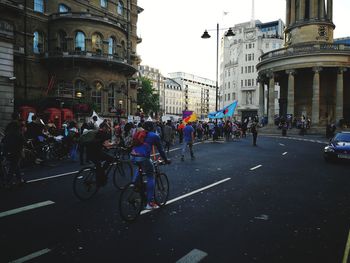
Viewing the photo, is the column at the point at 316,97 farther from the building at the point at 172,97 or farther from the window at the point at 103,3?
the building at the point at 172,97

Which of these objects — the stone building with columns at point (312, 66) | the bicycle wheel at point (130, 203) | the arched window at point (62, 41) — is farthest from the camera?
the stone building with columns at point (312, 66)

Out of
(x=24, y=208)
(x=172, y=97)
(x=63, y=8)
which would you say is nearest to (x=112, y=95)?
(x=63, y=8)

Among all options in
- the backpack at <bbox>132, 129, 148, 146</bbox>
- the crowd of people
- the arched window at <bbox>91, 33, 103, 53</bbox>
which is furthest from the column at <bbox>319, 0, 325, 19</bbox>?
the backpack at <bbox>132, 129, 148, 146</bbox>

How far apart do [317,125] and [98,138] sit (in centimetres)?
3462

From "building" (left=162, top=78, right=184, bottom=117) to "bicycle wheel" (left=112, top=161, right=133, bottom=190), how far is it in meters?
119

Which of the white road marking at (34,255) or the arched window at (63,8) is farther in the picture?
the arched window at (63,8)

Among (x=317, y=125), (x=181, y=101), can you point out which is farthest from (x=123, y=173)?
(x=181, y=101)

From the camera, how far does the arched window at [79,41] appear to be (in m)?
32.2

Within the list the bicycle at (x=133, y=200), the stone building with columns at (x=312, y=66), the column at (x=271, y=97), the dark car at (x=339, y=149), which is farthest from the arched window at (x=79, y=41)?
the bicycle at (x=133, y=200)

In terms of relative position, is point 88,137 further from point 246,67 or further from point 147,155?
point 246,67

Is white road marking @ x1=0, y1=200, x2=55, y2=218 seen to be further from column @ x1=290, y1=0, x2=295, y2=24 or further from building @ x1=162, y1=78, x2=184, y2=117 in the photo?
building @ x1=162, y1=78, x2=184, y2=117

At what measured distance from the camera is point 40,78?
31.7 meters

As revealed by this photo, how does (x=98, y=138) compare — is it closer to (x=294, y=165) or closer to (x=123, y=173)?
(x=123, y=173)

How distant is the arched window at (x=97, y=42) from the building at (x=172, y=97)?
94.5 metres
